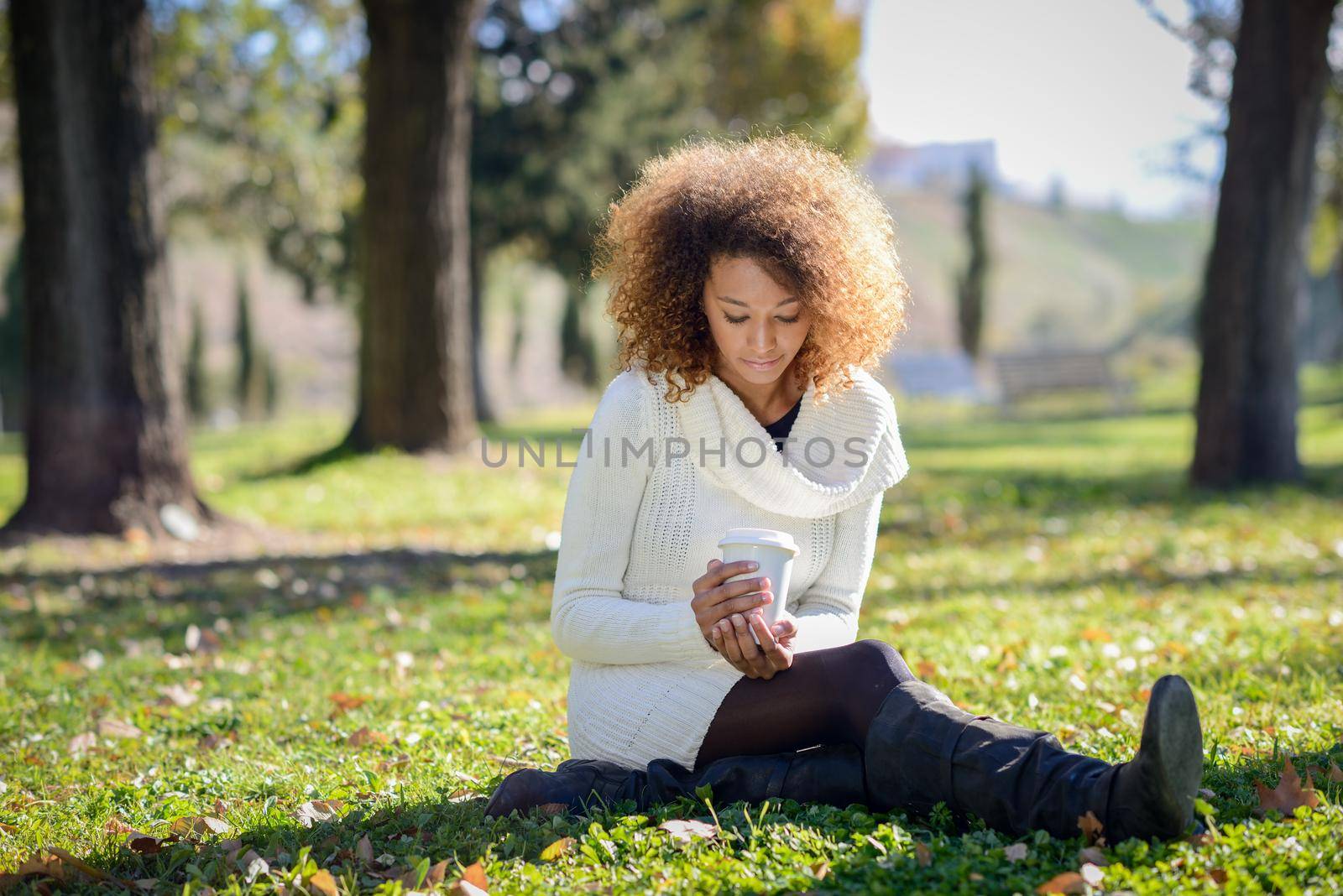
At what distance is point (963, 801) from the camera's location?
2570mm

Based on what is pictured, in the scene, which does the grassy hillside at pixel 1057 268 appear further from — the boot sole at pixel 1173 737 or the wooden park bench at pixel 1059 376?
the boot sole at pixel 1173 737

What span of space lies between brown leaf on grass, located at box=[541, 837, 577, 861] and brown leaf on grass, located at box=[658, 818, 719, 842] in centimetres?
21

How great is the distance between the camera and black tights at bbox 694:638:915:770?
2752 millimetres

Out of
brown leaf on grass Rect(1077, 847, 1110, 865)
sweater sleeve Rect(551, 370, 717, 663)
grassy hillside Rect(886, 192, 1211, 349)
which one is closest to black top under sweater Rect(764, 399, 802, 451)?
sweater sleeve Rect(551, 370, 717, 663)

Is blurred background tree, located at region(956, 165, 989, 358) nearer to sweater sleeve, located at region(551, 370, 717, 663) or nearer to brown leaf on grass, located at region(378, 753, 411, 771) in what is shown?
brown leaf on grass, located at region(378, 753, 411, 771)

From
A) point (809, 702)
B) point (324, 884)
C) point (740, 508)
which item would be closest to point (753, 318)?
point (740, 508)

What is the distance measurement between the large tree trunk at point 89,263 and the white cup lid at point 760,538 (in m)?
5.73

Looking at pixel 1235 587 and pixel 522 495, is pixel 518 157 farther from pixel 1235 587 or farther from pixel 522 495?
pixel 1235 587

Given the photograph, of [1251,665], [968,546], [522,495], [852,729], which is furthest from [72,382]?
[1251,665]

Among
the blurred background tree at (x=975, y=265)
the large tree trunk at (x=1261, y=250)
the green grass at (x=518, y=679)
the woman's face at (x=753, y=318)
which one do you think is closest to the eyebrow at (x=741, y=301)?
the woman's face at (x=753, y=318)

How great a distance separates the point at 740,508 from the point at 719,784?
687mm

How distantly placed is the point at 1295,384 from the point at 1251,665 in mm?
6070

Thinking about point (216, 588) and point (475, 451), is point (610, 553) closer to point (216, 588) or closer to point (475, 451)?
point (216, 588)

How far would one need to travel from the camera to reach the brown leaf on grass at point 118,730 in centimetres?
381
